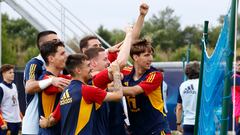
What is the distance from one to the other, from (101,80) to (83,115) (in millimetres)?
465

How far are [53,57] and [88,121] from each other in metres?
1.10

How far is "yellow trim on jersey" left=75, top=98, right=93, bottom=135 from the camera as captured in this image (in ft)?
25.3

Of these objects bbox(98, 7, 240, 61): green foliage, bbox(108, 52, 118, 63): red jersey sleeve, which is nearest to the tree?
bbox(98, 7, 240, 61): green foliage

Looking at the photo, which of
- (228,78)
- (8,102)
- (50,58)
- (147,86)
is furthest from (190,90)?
(228,78)

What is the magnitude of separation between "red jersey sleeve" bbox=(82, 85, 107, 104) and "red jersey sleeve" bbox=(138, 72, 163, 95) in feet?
3.71

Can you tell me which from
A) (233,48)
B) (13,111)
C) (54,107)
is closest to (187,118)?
(13,111)

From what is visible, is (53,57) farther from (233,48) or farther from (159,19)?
(159,19)

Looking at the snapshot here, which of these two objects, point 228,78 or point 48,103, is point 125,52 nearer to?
point 48,103

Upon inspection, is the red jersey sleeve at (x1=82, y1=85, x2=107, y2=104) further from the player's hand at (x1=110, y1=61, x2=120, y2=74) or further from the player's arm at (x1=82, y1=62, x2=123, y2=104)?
the player's hand at (x1=110, y1=61, x2=120, y2=74)

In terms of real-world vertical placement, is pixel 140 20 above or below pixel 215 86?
above

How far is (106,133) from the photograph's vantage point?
8242 millimetres

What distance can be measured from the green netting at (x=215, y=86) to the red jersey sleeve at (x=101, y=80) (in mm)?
1187

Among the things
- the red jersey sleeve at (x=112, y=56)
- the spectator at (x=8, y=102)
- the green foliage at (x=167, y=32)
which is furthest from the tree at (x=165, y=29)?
the red jersey sleeve at (x=112, y=56)

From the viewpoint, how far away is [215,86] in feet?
26.8
